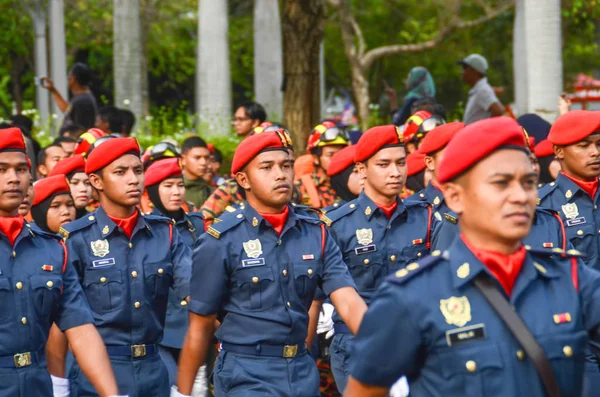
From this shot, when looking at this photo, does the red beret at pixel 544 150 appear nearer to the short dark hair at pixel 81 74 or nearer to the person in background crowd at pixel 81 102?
the person in background crowd at pixel 81 102

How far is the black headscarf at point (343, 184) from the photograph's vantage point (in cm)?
1100

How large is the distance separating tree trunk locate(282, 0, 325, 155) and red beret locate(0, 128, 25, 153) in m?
9.03

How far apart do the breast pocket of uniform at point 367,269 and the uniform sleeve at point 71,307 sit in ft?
8.79

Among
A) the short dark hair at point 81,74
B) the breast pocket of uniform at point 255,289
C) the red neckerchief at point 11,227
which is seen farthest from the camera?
the short dark hair at point 81,74

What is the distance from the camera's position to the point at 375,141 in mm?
8930

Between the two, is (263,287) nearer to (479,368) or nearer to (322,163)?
(479,368)

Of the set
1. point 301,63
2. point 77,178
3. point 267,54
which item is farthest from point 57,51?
point 77,178

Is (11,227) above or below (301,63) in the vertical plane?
below

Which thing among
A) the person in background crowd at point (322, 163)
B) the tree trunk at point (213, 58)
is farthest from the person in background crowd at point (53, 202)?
the tree trunk at point (213, 58)

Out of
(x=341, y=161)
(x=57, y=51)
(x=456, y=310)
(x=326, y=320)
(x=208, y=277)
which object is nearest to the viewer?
(x=456, y=310)

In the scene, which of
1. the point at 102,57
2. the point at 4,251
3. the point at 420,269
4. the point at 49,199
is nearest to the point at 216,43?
the point at 49,199

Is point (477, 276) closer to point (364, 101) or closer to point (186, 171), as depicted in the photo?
point (186, 171)

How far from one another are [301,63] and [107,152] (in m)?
7.92

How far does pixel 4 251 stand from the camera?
253 inches
